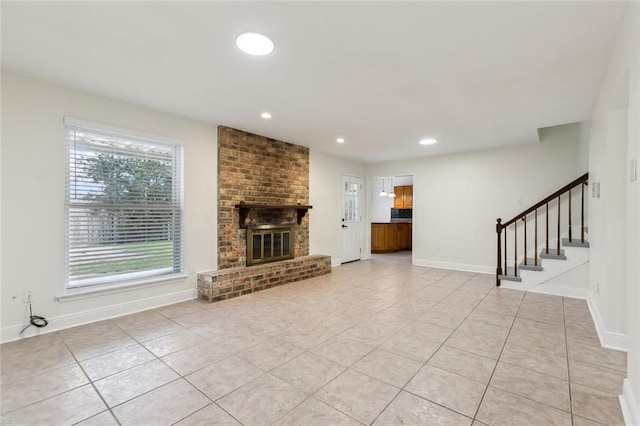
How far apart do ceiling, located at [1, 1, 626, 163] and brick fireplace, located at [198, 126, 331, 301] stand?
0.84m

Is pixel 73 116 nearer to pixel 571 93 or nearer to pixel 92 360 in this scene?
A: pixel 92 360

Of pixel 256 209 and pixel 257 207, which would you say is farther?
pixel 256 209

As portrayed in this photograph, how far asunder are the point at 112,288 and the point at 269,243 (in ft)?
7.24

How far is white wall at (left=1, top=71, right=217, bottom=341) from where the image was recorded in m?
2.61

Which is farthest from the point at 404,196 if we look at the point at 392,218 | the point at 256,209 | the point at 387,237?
the point at 256,209

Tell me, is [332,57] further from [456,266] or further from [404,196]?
[404,196]

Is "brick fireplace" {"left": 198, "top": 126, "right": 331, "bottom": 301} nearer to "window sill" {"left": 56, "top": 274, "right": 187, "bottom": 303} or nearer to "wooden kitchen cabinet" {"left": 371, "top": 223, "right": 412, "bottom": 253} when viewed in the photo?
"window sill" {"left": 56, "top": 274, "right": 187, "bottom": 303}

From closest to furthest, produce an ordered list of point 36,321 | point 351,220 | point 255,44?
point 255,44, point 36,321, point 351,220

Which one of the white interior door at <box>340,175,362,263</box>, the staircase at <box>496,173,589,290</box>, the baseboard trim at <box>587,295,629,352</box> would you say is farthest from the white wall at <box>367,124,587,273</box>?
the baseboard trim at <box>587,295,629,352</box>

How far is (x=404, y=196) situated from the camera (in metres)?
9.56

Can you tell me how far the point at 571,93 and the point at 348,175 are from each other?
13.7 ft

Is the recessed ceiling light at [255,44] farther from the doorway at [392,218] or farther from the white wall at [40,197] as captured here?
the doorway at [392,218]

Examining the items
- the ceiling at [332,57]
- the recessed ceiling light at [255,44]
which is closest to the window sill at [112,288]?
the ceiling at [332,57]

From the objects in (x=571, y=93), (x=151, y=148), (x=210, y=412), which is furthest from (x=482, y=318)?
(x=151, y=148)
